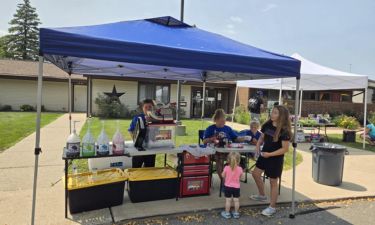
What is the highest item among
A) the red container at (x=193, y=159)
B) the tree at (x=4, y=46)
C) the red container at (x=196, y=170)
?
the tree at (x=4, y=46)

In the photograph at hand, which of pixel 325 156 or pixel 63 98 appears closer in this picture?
pixel 325 156

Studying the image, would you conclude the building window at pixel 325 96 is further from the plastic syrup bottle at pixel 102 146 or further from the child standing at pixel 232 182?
the plastic syrup bottle at pixel 102 146

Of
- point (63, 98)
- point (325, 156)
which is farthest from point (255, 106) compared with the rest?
point (63, 98)

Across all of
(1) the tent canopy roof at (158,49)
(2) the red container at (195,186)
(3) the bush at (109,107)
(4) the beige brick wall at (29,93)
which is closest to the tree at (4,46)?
(4) the beige brick wall at (29,93)

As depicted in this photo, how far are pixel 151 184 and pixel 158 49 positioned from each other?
2064mm

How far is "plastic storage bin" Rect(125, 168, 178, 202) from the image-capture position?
445 cm

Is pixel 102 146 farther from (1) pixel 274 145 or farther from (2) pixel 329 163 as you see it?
(2) pixel 329 163

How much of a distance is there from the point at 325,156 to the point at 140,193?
12.0 ft

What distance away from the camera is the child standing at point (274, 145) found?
4199 millimetres

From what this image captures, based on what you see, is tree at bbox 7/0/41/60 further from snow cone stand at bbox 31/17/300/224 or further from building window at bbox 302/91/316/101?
snow cone stand at bbox 31/17/300/224

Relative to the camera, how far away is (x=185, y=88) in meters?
22.1

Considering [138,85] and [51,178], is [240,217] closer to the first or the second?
[51,178]

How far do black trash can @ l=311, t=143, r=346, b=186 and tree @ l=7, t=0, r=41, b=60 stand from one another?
5247cm

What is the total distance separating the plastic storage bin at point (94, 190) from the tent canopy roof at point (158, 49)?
1668mm
